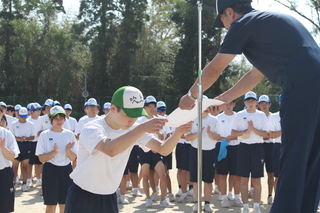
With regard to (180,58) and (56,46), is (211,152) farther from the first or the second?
(56,46)

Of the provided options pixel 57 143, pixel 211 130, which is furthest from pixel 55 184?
pixel 211 130

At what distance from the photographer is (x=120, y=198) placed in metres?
9.64

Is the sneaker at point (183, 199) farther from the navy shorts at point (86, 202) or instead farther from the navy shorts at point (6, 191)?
the navy shorts at point (86, 202)

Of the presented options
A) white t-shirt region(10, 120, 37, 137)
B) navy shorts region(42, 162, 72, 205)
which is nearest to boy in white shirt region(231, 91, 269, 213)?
navy shorts region(42, 162, 72, 205)

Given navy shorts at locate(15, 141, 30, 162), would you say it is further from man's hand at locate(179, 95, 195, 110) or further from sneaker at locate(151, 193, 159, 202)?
man's hand at locate(179, 95, 195, 110)

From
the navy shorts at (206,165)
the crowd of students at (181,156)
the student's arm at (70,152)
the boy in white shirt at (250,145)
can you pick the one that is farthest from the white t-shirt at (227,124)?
the student's arm at (70,152)

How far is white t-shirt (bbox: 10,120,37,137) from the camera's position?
37.3 ft

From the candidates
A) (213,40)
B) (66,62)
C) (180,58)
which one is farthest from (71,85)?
(213,40)

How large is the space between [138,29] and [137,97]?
38446 mm

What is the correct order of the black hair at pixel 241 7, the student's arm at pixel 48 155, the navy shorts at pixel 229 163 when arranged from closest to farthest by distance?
1. the black hair at pixel 241 7
2. the student's arm at pixel 48 155
3. the navy shorts at pixel 229 163

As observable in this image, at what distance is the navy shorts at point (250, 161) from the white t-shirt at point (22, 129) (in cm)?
605

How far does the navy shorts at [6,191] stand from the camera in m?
6.38

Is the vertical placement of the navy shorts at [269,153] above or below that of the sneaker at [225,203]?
above

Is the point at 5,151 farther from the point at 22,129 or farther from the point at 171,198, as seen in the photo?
the point at 22,129
